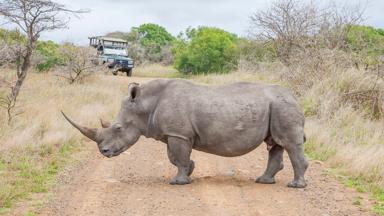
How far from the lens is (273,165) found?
8.23 m

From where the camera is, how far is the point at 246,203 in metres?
7.07

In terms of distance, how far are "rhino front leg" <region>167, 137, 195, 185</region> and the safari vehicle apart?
71.7 ft

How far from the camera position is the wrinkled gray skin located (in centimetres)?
794

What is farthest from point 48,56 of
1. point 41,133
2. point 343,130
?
point 343,130

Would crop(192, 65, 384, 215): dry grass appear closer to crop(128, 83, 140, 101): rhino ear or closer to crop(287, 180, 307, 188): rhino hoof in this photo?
crop(287, 180, 307, 188): rhino hoof

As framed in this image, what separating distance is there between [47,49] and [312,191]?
21.6m

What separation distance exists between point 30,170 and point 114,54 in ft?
80.7

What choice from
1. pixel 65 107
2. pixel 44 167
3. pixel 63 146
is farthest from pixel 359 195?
pixel 65 107

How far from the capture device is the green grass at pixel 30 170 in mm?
7219

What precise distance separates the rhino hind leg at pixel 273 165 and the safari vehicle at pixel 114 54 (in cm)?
2190

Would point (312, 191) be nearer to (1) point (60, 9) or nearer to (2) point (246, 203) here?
(2) point (246, 203)

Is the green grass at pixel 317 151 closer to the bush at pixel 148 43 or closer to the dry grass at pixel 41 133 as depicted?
the dry grass at pixel 41 133

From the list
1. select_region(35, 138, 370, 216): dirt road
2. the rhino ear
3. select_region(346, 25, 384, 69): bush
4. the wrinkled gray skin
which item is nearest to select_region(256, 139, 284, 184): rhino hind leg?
the wrinkled gray skin

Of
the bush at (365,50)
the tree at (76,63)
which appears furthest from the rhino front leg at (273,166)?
the tree at (76,63)
